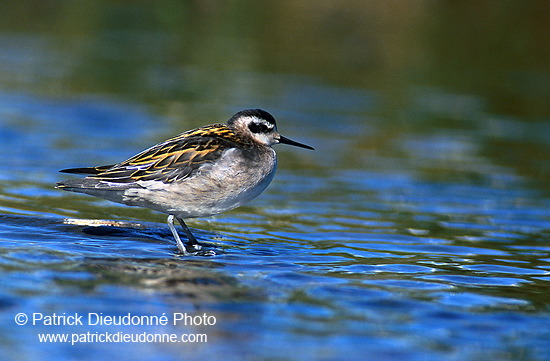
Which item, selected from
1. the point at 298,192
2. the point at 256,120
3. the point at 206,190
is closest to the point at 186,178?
the point at 206,190

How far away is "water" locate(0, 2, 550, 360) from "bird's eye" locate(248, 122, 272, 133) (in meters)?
1.38

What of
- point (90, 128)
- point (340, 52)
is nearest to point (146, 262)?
point (90, 128)

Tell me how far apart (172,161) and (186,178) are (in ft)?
1.00

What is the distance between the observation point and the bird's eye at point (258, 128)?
1132cm

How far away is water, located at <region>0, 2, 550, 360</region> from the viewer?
7730 mm

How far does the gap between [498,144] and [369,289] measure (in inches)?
456

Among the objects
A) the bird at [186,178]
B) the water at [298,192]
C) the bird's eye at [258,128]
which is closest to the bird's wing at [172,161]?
the bird at [186,178]

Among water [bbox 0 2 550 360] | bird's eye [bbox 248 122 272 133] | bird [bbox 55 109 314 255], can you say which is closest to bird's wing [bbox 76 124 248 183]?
bird [bbox 55 109 314 255]

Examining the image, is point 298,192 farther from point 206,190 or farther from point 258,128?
point 206,190

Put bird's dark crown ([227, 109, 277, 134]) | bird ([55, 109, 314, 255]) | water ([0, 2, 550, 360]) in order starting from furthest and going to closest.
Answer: bird's dark crown ([227, 109, 277, 134]) → bird ([55, 109, 314, 255]) → water ([0, 2, 550, 360])

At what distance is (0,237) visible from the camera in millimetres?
9992

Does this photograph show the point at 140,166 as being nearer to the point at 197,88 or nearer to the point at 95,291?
the point at 95,291

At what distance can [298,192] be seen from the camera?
48.7ft

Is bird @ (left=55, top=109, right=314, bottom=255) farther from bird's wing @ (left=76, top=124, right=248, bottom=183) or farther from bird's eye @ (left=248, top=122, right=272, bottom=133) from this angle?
bird's eye @ (left=248, top=122, right=272, bottom=133)
